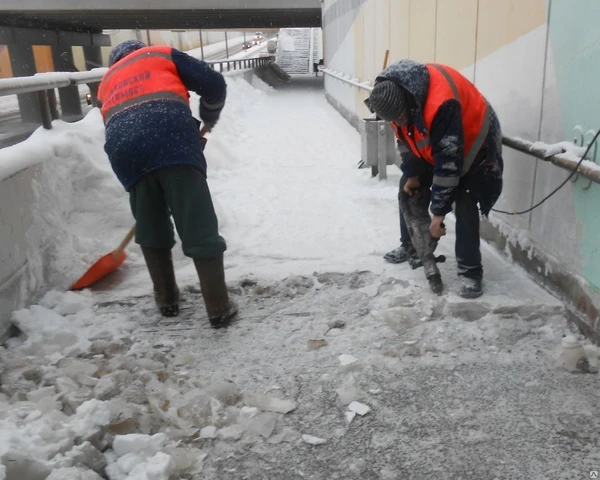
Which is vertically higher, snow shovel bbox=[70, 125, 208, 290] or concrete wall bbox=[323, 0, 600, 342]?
concrete wall bbox=[323, 0, 600, 342]

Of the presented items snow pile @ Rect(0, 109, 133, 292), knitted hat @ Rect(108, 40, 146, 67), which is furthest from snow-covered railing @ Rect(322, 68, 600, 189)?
snow pile @ Rect(0, 109, 133, 292)

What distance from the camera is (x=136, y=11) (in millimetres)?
23078

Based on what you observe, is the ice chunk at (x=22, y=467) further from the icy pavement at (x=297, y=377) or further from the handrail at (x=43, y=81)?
the handrail at (x=43, y=81)

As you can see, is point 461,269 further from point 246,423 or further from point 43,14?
point 43,14

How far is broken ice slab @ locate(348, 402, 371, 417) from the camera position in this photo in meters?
2.37

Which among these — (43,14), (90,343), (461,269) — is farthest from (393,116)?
(43,14)

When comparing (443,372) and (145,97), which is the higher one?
(145,97)

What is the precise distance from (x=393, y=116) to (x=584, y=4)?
3.45 feet

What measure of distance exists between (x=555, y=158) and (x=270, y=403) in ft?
6.30

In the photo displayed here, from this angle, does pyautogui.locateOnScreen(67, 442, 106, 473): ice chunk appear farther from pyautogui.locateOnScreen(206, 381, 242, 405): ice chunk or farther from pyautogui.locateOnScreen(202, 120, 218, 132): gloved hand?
pyautogui.locateOnScreen(202, 120, 218, 132): gloved hand

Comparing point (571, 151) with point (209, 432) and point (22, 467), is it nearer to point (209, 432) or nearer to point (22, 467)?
point (209, 432)

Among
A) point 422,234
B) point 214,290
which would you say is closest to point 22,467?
point 214,290

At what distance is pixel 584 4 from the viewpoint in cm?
271

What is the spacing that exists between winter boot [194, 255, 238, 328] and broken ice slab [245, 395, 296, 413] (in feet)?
2.55
